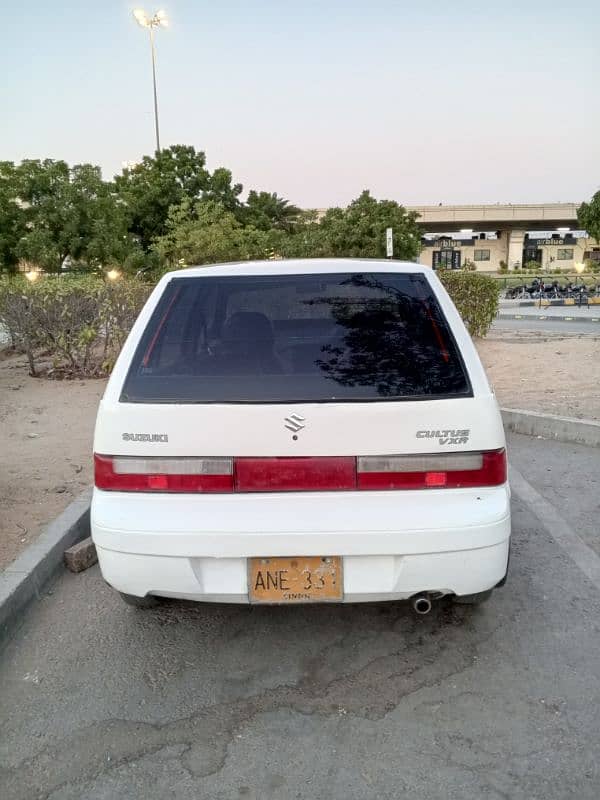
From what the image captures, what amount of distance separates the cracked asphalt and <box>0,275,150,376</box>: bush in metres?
6.17

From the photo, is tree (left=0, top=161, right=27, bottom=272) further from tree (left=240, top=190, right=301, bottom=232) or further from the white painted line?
the white painted line

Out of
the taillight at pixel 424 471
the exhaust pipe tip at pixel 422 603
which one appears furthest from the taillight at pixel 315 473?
the exhaust pipe tip at pixel 422 603

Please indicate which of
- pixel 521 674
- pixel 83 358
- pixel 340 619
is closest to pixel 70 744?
pixel 340 619

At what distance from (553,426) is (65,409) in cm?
533

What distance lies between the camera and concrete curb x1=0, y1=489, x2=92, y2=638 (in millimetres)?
3117

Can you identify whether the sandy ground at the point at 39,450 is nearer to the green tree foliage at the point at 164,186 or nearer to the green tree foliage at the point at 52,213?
the green tree foliage at the point at 52,213

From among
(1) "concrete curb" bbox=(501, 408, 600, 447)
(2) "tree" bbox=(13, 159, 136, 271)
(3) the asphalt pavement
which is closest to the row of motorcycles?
(3) the asphalt pavement

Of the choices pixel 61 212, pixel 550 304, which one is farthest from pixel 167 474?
pixel 550 304

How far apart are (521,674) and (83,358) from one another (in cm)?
832

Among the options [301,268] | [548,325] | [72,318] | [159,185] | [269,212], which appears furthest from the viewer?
[269,212]

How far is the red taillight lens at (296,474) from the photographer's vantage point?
2469 mm

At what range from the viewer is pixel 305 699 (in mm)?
2553

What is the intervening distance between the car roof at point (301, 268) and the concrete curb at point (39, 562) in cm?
169

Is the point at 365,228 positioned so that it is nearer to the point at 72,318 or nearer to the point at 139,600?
the point at 72,318
